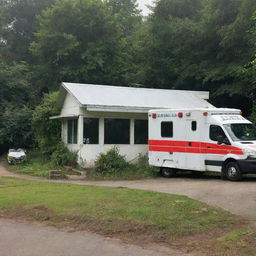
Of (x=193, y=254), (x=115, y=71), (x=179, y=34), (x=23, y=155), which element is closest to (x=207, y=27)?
(x=179, y=34)

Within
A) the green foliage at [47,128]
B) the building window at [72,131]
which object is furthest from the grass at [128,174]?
the green foliage at [47,128]

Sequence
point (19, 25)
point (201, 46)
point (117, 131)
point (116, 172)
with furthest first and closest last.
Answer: point (19, 25), point (201, 46), point (117, 131), point (116, 172)

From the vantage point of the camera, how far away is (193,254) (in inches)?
237

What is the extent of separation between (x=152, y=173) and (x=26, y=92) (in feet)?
60.8

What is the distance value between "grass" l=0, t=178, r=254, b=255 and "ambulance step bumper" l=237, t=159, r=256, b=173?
14.7ft

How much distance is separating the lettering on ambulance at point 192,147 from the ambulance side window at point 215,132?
266 millimetres

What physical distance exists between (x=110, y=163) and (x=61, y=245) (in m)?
10.9

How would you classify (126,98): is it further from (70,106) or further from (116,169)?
(116,169)

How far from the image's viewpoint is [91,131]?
18953 mm

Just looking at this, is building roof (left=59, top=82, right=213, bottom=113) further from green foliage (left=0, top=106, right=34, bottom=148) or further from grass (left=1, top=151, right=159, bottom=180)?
green foliage (left=0, top=106, right=34, bottom=148)

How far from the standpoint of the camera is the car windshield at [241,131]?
1470 centimetres

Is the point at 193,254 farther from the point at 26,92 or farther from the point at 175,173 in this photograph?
the point at 26,92

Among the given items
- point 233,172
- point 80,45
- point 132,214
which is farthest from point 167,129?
point 80,45

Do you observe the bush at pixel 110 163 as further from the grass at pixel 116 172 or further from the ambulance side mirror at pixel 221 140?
the ambulance side mirror at pixel 221 140
